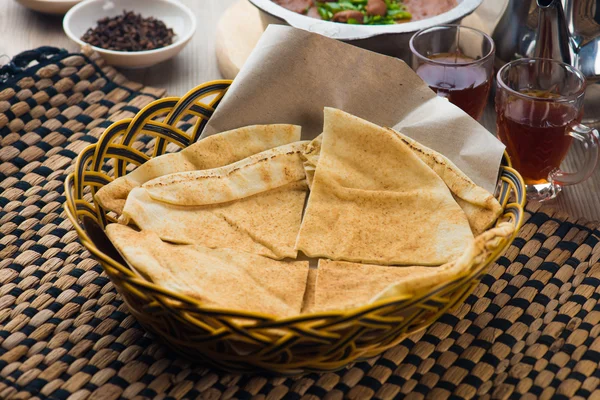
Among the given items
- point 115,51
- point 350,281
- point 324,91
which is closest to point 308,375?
point 350,281

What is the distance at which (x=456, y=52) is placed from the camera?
5.66ft

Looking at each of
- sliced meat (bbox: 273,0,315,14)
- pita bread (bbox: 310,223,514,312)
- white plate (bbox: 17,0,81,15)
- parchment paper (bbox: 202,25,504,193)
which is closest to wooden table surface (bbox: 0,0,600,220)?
white plate (bbox: 17,0,81,15)

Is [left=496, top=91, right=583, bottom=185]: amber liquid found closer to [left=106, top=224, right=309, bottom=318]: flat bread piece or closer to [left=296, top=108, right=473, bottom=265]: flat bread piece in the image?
[left=296, top=108, right=473, bottom=265]: flat bread piece

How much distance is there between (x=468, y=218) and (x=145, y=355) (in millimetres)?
621

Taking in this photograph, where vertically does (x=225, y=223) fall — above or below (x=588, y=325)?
above

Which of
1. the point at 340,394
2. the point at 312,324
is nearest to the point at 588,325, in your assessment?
the point at 340,394

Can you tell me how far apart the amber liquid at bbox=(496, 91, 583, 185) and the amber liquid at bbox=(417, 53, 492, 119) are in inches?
3.8

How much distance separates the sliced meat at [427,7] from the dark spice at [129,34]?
74cm

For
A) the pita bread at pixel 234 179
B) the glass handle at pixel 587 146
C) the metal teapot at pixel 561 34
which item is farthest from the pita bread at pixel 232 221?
the metal teapot at pixel 561 34

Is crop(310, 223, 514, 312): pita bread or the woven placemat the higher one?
crop(310, 223, 514, 312): pita bread

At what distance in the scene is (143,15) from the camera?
231 centimetres

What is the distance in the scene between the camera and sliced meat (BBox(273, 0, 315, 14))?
6.86 feet

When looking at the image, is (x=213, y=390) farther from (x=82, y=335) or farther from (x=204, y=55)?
(x=204, y=55)

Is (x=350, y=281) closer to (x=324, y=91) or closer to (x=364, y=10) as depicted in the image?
(x=324, y=91)
